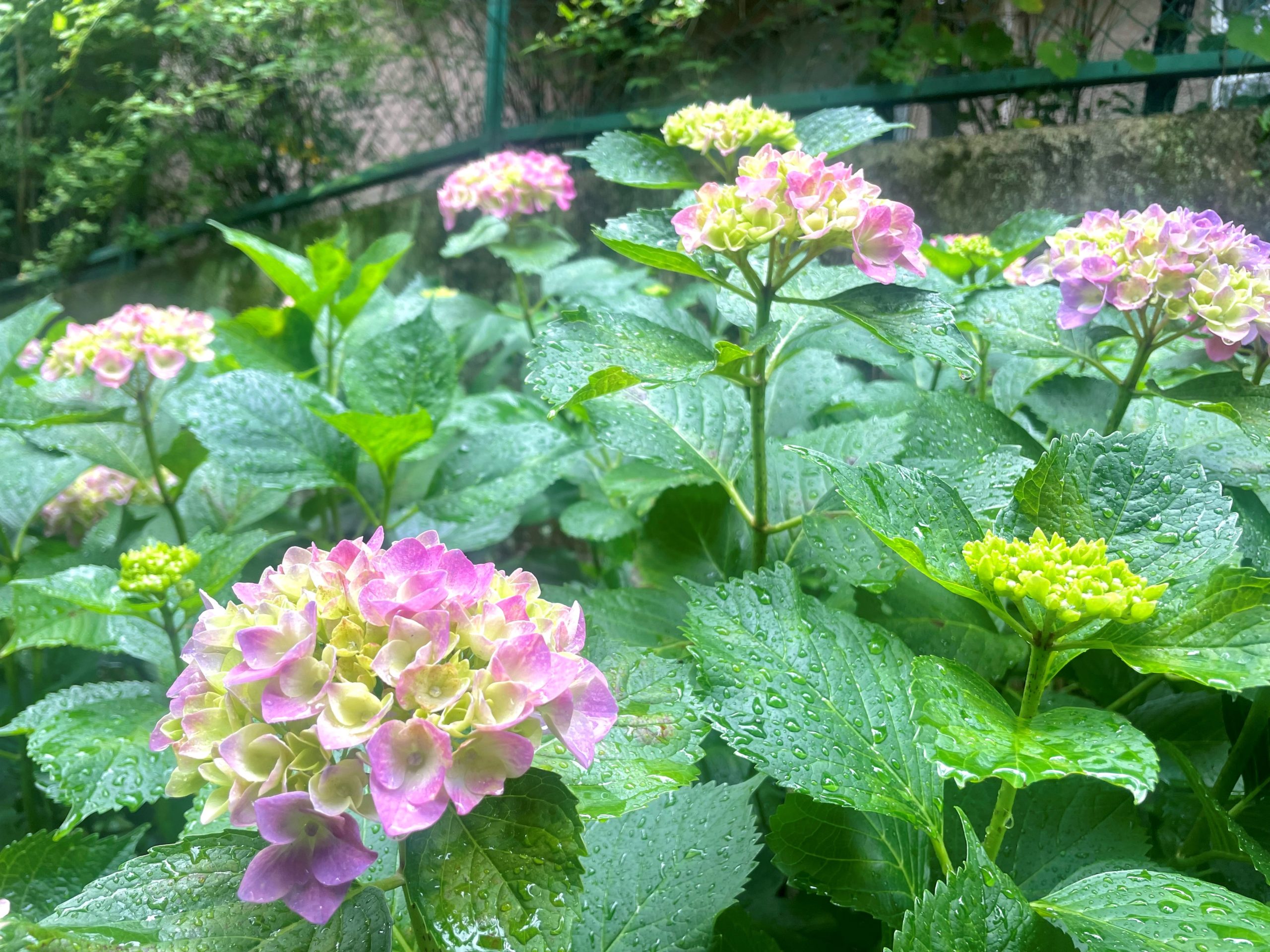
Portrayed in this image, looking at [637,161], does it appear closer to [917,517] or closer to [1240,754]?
[917,517]

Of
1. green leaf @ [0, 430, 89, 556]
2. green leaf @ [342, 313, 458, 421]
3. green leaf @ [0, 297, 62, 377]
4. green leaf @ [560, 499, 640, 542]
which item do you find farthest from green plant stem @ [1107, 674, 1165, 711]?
green leaf @ [0, 297, 62, 377]

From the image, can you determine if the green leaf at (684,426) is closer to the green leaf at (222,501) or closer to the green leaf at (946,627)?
the green leaf at (946,627)

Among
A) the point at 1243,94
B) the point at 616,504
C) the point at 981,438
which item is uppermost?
the point at 1243,94

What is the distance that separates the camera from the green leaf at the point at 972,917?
1.34 feet

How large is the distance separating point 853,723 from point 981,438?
1.15 feet

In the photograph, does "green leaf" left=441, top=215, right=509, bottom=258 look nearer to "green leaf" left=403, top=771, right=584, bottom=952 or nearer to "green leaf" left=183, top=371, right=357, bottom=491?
"green leaf" left=183, top=371, right=357, bottom=491

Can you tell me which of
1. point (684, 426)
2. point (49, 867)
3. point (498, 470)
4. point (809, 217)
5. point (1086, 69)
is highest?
point (1086, 69)

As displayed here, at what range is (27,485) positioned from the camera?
1278mm

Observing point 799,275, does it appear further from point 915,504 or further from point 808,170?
point 915,504

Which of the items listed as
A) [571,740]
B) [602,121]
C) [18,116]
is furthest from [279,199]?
[571,740]

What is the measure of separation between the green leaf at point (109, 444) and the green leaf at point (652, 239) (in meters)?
0.89

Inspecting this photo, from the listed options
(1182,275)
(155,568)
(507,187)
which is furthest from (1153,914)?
(507,187)

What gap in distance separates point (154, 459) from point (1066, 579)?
3.98ft

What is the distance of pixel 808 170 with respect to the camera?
65 cm
